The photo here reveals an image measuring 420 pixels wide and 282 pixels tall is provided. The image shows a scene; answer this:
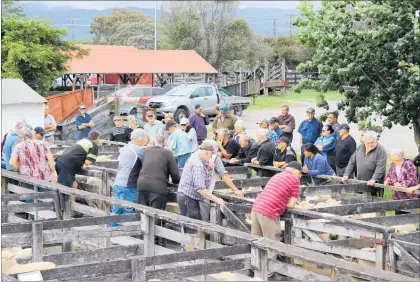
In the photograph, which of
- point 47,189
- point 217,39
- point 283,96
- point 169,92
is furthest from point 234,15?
point 47,189

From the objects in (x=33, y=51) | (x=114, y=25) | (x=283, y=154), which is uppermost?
(x=114, y=25)

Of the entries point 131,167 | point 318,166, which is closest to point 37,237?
point 131,167

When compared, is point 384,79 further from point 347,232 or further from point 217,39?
point 217,39

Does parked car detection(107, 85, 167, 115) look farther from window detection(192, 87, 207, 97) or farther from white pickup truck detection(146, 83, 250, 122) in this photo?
window detection(192, 87, 207, 97)

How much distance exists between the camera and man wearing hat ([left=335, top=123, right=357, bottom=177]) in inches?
605

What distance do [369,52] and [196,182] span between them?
836cm

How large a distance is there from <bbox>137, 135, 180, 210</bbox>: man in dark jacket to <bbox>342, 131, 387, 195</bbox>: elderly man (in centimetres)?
309

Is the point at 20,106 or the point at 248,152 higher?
the point at 20,106

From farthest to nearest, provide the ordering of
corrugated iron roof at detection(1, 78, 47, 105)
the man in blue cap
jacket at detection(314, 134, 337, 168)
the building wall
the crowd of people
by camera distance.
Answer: corrugated iron roof at detection(1, 78, 47, 105), the building wall, the man in blue cap, jacket at detection(314, 134, 337, 168), the crowd of people

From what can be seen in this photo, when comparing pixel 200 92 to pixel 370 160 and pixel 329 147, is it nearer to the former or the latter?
pixel 329 147

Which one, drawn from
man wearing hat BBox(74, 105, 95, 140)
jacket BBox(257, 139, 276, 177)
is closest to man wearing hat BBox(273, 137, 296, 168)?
jacket BBox(257, 139, 276, 177)

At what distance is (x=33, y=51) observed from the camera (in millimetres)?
34875

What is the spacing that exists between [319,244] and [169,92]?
88.8ft

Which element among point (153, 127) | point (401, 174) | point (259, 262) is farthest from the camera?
point (153, 127)
